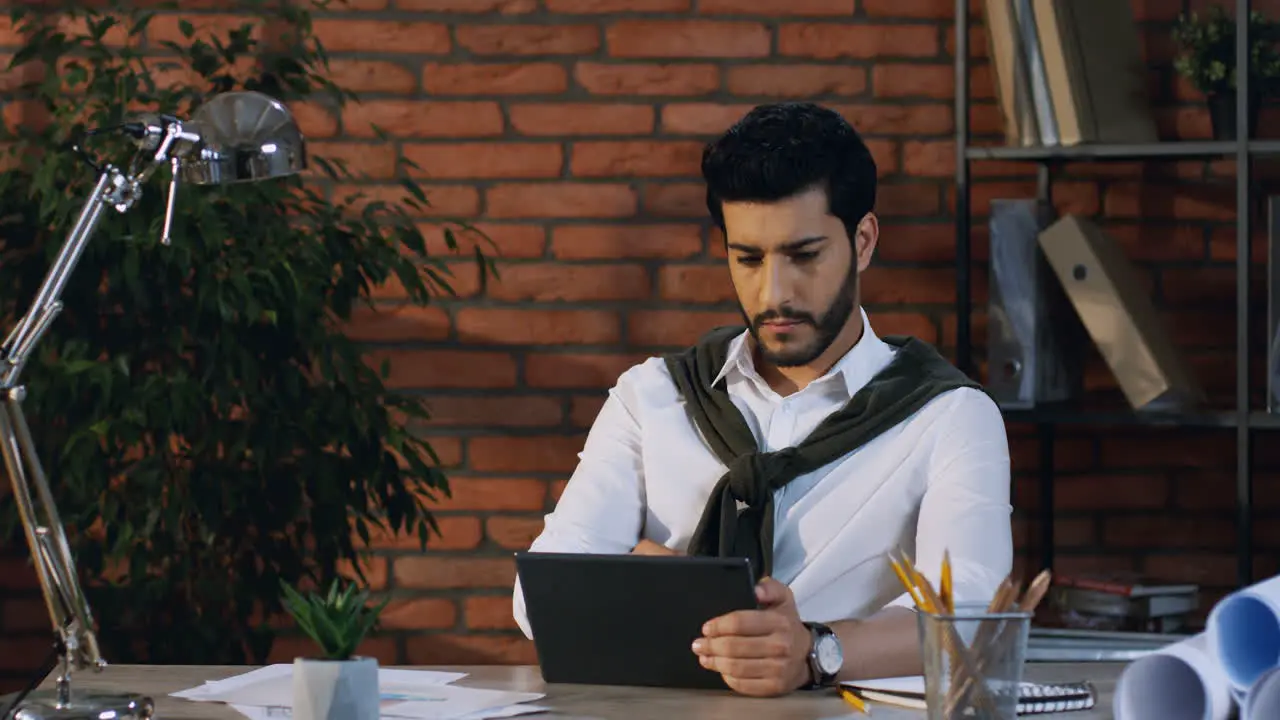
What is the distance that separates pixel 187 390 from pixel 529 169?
86cm

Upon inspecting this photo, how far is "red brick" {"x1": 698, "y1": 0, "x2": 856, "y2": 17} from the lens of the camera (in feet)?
9.87

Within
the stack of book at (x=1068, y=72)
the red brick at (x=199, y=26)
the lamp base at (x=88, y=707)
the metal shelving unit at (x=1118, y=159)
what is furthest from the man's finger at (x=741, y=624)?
the red brick at (x=199, y=26)

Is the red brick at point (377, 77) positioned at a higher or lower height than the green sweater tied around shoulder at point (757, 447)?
higher

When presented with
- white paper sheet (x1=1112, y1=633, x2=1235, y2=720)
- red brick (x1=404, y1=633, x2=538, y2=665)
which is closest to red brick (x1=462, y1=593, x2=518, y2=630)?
red brick (x1=404, y1=633, x2=538, y2=665)

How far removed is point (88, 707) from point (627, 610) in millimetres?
485

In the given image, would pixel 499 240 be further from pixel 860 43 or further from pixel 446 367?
pixel 860 43

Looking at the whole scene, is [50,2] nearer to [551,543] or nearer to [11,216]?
[11,216]

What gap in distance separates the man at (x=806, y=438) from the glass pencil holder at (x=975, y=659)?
26.9 inches

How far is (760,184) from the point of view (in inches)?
80.5

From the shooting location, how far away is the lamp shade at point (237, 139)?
1519 millimetres

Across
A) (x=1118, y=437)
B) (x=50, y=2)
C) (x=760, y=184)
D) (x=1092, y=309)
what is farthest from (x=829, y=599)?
(x=50, y=2)

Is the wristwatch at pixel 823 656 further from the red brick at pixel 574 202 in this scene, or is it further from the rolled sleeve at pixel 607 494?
the red brick at pixel 574 202

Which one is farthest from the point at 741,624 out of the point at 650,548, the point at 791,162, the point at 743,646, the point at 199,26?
the point at 199,26

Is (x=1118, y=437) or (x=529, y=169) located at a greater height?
(x=529, y=169)
